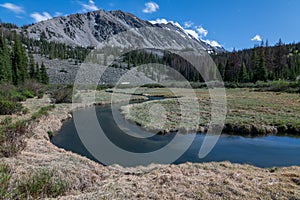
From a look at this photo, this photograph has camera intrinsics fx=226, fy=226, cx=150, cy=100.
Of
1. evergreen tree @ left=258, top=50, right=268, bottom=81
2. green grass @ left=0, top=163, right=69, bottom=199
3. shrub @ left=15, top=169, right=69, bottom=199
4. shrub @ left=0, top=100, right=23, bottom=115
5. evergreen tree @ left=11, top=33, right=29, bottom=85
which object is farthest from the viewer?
evergreen tree @ left=258, top=50, right=268, bottom=81

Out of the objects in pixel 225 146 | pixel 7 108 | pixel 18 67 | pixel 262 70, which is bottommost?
pixel 225 146

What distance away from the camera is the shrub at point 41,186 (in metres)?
5.83

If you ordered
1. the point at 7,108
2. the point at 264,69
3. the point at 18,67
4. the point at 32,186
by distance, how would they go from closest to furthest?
1. the point at 32,186
2. the point at 7,108
3. the point at 18,67
4. the point at 264,69

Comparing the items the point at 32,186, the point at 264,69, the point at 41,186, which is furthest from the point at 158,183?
the point at 264,69

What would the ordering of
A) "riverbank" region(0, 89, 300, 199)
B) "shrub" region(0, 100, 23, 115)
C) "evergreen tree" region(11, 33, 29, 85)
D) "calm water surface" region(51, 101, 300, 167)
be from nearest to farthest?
"riverbank" region(0, 89, 300, 199)
"calm water surface" region(51, 101, 300, 167)
"shrub" region(0, 100, 23, 115)
"evergreen tree" region(11, 33, 29, 85)

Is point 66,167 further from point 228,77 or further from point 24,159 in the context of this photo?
point 228,77

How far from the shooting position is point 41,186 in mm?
6277

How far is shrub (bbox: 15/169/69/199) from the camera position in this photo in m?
5.83

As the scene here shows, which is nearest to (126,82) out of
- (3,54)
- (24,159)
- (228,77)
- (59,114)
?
(228,77)

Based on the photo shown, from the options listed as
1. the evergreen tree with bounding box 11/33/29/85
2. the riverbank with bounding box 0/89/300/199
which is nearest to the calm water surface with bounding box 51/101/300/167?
the riverbank with bounding box 0/89/300/199

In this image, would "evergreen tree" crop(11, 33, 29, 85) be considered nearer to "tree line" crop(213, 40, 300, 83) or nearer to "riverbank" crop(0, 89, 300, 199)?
"riverbank" crop(0, 89, 300, 199)

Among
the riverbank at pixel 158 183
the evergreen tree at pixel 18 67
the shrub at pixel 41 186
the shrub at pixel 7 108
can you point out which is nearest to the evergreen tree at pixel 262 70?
the evergreen tree at pixel 18 67

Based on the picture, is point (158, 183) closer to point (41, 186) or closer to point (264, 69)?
point (41, 186)

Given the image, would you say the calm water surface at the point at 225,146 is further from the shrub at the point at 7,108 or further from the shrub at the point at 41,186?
the shrub at the point at 41,186
